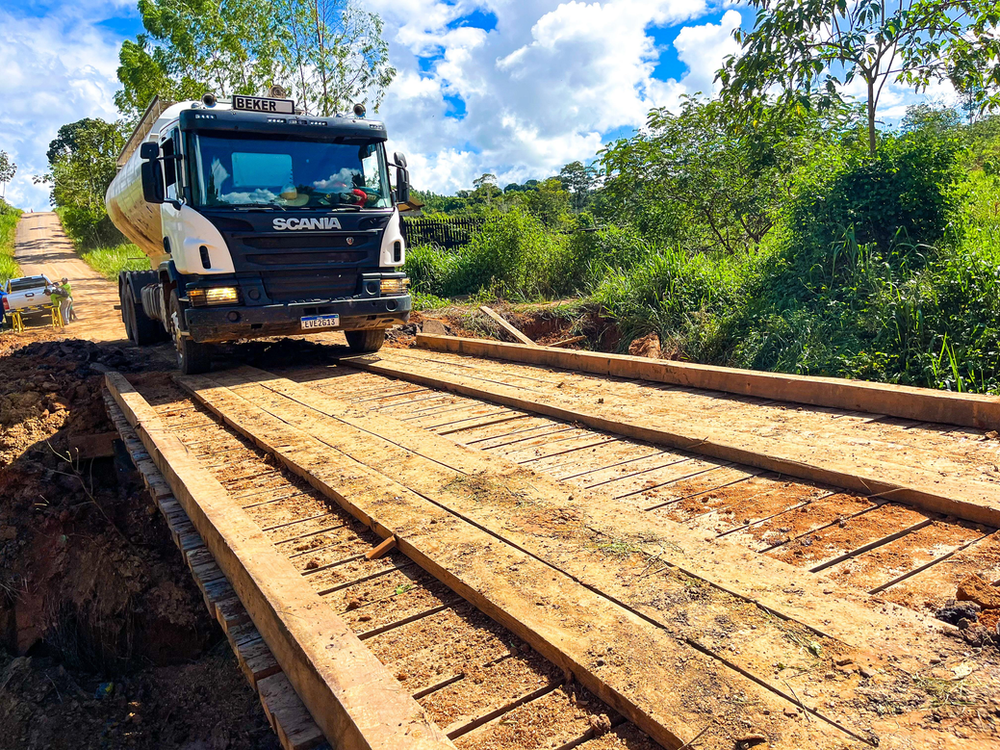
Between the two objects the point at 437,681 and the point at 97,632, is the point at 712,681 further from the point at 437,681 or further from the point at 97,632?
the point at 97,632

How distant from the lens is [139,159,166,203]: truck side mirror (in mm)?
7711

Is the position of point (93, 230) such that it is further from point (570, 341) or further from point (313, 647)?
point (313, 647)

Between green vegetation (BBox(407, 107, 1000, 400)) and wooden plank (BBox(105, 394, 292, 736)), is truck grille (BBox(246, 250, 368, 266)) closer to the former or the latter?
green vegetation (BBox(407, 107, 1000, 400))

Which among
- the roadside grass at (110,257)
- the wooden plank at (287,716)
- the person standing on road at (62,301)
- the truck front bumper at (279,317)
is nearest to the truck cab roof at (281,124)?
the truck front bumper at (279,317)

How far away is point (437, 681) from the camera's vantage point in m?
2.20

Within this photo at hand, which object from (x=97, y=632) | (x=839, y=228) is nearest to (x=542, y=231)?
(x=839, y=228)

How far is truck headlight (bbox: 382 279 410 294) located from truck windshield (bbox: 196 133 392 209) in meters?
0.89

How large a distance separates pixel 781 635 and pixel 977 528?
1294 mm

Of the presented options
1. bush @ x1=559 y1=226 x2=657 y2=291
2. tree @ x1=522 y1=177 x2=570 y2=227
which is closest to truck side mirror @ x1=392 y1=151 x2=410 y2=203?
bush @ x1=559 y1=226 x2=657 y2=291

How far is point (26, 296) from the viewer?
18781 mm

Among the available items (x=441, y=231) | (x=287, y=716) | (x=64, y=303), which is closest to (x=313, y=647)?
(x=287, y=716)

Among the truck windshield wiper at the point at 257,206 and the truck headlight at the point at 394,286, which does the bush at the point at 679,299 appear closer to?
the truck headlight at the point at 394,286

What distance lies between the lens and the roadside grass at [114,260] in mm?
29483

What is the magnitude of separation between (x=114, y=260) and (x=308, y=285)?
99.9 feet
